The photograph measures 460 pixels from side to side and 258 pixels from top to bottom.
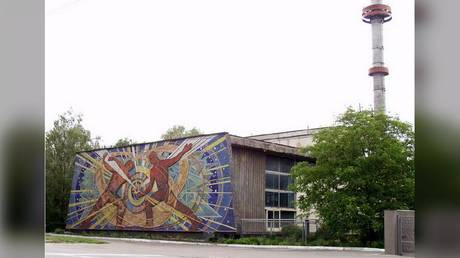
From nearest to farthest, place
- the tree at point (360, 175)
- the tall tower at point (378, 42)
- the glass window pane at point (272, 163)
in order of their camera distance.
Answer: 1. the tree at point (360, 175)
2. the glass window pane at point (272, 163)
3. the tall tower at point (378, 42)

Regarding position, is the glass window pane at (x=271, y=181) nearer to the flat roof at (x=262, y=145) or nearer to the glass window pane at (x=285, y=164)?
the glass window pane at (x=285, y=164)

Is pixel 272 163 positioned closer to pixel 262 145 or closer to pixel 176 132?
pixel 262 145

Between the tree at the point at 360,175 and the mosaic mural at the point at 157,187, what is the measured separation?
11.0 ft

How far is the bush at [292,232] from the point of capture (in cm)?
1507

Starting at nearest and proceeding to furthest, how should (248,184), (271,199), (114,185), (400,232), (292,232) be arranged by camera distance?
(400,232) < (292,232) < (248,184) < (271,199) < (114,185)

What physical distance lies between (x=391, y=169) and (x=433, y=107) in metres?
13.0

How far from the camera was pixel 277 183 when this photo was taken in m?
19.0

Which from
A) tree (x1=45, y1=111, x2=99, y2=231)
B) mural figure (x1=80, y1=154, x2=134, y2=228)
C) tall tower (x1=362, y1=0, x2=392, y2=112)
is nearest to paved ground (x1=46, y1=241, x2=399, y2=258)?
mural figure (x1=80, y1=154, x2=134, y2=228)

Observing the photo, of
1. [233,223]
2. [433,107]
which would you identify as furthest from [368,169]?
[433,107]

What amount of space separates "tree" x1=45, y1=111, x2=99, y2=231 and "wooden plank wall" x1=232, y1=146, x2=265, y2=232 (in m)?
11.2

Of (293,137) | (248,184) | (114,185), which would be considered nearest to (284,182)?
(248,184)

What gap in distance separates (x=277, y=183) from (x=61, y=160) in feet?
38.9

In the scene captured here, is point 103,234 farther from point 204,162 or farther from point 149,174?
point 204,162

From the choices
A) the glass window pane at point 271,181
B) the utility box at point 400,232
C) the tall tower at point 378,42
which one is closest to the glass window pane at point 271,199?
the glass window pane at point 271,181
